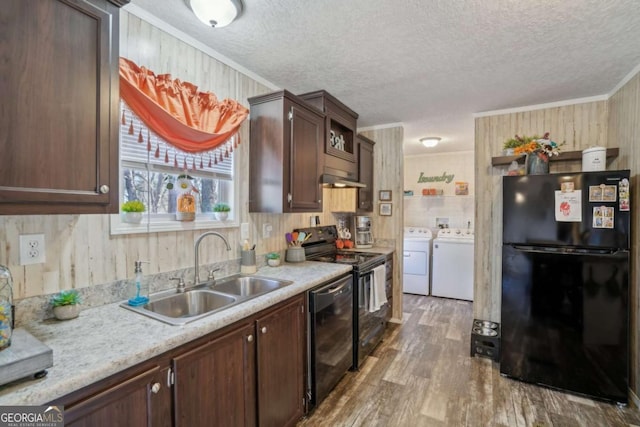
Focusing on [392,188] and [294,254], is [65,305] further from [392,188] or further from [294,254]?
[392,188]

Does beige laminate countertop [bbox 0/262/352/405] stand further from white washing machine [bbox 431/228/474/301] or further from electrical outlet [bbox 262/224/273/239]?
white washing machine [bbox 431/228/474/301]

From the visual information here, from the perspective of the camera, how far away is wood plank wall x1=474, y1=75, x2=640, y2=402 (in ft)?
7.63

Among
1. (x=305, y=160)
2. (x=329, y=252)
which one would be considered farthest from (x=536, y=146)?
(x=329, y=252)

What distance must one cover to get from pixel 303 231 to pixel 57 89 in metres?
2.16

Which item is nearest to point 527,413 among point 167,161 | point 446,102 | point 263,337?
point 263,337

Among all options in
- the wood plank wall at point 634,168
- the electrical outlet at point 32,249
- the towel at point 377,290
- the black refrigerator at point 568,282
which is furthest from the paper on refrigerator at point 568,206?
the electrical outlet at point 32,249

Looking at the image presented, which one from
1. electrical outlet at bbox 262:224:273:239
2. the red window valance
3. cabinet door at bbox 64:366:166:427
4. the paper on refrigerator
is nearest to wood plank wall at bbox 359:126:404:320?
the paper on refrigerator

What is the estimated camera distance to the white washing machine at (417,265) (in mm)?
4883

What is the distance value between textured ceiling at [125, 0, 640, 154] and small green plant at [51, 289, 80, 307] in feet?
4.97

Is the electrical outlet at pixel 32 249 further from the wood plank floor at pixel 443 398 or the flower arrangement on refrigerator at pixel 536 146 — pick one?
the flower arrangement on refrigerator at pixel 536 146

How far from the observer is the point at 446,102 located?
3.02 metres

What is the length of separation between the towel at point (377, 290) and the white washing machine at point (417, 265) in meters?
1.87

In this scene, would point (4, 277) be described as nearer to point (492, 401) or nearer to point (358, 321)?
point (358, 321)

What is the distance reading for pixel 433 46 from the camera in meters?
2.01
